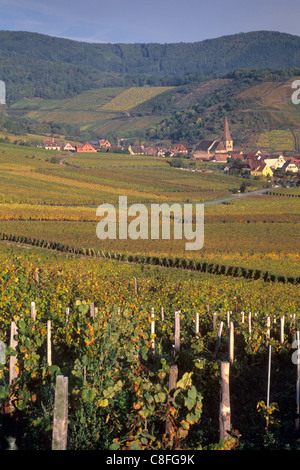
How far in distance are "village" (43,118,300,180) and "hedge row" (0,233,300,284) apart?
3512 inches

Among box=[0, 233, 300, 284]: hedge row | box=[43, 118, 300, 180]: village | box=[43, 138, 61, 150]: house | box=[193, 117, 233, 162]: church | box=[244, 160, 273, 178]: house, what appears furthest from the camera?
box=[193, 117, 233, 162]: church

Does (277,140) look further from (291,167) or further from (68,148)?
(68,148)

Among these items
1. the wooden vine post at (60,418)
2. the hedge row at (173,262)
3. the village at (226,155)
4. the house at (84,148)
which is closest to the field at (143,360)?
the hedge row at (173,262)

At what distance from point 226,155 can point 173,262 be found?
13008cm

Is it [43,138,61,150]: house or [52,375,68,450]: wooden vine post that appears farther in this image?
[43,138,61,150]: house

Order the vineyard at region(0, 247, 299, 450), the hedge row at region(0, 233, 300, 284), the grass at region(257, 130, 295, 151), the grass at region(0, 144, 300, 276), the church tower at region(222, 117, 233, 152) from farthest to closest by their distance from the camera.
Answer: the church tower at region(222, 117, 233, 152)
the grass at region(257, 130, 295, 151)
the grass at region(0, 144, 300, 276)
the hedge row at region(0, 233, 300, 284)
the vineyard at region(0, 247, 299, 450)

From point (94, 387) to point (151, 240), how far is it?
134ft

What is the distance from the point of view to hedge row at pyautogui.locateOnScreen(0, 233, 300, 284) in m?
34.2

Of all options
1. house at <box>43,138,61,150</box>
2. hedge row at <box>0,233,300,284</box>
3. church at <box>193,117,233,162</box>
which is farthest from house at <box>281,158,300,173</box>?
hedge row at <box>0,233,300,284</box>

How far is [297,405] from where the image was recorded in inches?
329

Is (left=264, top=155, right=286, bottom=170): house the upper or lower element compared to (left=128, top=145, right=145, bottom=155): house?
lower

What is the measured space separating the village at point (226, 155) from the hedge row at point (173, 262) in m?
89.2

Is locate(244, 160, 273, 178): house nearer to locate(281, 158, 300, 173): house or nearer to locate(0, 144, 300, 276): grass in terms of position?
locate(281, 158, 300, 173): house

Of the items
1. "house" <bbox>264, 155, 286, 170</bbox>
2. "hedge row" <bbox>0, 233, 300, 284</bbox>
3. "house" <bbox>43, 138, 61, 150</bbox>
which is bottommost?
"hedge row" <bbox>0, 233, 300, 284</bbox>
